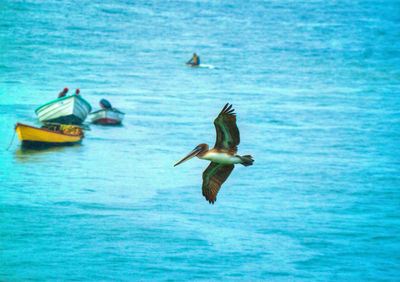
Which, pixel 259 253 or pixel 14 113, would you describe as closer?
pixel 259 253

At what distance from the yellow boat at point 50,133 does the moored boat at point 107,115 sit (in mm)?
5690

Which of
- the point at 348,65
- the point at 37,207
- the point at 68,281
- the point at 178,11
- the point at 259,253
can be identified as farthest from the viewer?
the point at 178,11

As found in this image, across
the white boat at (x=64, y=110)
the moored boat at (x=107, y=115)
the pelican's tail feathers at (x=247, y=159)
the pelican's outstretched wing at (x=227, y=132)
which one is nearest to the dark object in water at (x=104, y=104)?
the moored boat at (x=107, y=115)

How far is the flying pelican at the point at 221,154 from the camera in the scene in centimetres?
1862

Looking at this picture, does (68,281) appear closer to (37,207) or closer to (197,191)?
(37,207)

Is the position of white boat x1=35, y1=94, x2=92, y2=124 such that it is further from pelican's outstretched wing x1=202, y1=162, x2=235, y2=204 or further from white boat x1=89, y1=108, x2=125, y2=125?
pelican's outstretched wing x1=202, y1=162, x2=235, y2=204

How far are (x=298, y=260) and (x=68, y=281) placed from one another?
20786mm

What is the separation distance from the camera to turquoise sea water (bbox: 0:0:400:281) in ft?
204

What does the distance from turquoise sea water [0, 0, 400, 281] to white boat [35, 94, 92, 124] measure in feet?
19.5

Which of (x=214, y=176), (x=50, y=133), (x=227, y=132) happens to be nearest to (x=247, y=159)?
(x=227, y=132)

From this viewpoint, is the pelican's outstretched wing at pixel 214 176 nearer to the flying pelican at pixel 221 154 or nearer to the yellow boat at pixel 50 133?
the flying pelican at pixel 221 154

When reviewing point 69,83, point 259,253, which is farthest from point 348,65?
point 259,253

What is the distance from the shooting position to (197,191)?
74.5m

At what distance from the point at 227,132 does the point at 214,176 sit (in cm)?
157
